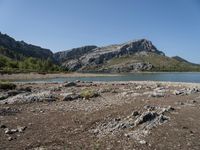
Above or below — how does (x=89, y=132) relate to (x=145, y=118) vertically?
below

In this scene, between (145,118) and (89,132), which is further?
(145,118)

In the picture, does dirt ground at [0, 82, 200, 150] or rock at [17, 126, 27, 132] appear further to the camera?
rock at [17, 126, 27, 132]

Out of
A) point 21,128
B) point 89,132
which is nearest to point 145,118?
point 89,132

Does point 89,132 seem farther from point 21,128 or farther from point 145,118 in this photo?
point 21,128

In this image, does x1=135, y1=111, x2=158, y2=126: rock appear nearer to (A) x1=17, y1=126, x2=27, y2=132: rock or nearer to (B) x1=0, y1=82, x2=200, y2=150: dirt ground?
(B) x1=0, y1=82, x2=200, y2=150: dirt ground

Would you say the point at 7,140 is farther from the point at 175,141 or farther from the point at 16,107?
the point at 16,107

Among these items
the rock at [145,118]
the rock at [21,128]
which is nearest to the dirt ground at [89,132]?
the rock at [21,128]

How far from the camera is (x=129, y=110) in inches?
870

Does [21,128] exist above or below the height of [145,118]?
below

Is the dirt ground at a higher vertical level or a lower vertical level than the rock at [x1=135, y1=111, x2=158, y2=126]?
lower

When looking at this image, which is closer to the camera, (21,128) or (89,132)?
Answer: (89,132)

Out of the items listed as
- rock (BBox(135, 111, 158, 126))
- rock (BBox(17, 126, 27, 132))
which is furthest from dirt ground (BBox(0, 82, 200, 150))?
rock (BBox(135, 111, 158, 126))

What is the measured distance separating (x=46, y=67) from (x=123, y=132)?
184 m

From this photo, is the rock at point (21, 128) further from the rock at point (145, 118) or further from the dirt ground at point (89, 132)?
the rock at point (145, 118)
